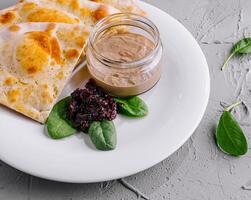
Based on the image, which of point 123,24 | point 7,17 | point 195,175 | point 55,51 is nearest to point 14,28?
point 7,17

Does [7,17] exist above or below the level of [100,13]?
below

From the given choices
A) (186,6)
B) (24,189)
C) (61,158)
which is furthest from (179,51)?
(24,189)

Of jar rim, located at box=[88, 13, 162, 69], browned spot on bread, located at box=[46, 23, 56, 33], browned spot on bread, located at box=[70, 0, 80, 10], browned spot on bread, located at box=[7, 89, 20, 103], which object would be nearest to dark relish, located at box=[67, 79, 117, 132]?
jar rim, located at box=[88, 13, 162, 69]

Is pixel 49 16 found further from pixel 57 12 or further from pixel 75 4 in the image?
pixel 75 4

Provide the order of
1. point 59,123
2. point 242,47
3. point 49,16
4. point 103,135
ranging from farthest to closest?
point 242,47, point 49,16, point 59,123, point 103,135

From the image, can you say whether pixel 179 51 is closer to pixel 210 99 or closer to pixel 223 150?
pixel 210 99
